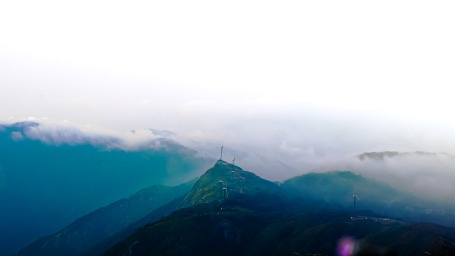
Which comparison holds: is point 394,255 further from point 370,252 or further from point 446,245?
point 446,245

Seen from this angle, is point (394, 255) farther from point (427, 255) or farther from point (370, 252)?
point (427, 255)

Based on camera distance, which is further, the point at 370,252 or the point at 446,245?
the point at 446,245

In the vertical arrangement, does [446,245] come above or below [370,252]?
below

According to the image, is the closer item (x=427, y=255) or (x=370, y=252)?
(x=370, y=252)

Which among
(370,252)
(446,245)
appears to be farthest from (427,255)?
(370,252)

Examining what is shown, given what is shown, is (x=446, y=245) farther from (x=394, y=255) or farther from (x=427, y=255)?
(x=394, y=255)

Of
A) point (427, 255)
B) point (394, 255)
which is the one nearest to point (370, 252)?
point (394, 255)

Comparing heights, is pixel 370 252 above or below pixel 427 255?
above

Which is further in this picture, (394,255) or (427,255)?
(427,255)
